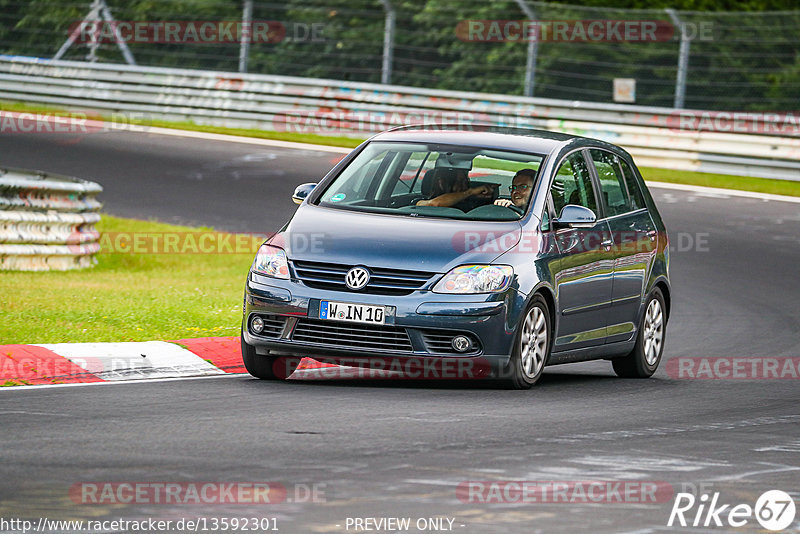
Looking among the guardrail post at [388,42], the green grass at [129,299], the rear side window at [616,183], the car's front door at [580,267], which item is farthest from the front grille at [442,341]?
the guardrail post at [388,42]

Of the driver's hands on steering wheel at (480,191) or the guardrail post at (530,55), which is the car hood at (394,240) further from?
the guardrail post at (530,55)

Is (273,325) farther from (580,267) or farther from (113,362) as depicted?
(580,267)

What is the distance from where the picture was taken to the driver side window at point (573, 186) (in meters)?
11.1

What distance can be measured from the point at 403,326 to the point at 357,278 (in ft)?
1.33

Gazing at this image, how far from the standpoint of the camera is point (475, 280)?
9945 millimetres

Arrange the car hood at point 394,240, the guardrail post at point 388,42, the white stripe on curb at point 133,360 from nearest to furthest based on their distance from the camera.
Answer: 1. the car hood at point 394,240
2. the white stripe on curb at point 133,360
3. the guardrail post at point 388,42

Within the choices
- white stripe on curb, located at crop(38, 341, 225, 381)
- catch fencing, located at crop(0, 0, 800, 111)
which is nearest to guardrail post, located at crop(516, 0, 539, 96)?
catch fencing, located at crop(0, 0, 800, 111)

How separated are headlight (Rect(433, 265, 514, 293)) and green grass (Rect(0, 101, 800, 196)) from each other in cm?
1503

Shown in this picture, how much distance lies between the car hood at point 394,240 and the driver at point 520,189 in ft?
1.10

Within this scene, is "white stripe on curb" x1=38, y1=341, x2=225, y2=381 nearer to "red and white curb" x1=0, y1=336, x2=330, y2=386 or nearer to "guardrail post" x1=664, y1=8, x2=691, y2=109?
"red and white curb" x1=0, y1=336, x2=330, y2=386

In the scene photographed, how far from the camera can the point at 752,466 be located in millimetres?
7777

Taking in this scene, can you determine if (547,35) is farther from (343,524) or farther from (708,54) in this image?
(343,524)

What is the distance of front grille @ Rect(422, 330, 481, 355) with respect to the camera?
988 cm

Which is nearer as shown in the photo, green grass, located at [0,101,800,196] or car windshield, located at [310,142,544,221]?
car windshield, located at [310,142,544,221]
